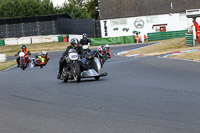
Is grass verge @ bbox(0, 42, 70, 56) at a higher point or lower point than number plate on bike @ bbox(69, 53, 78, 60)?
lower

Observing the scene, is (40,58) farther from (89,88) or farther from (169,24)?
(169,24)

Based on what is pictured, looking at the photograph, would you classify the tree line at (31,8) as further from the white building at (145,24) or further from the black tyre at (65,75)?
the black tyre at (65,75)

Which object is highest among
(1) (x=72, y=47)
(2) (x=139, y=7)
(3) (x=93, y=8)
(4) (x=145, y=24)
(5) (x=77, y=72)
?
(3) (x=93, y=8)

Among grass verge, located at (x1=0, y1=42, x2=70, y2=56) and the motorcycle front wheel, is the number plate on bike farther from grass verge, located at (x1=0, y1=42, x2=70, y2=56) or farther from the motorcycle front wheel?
grass verge, located at (x1=0, y1=42, x2=70, y2=56)

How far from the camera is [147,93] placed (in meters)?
9.55

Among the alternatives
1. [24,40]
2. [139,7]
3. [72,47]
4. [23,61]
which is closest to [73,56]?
[72,47]

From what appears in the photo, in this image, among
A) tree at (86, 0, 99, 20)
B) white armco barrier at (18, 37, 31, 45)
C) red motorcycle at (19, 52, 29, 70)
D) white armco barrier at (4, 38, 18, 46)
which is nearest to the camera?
red motorcycle at (19, 52, 29, 70)

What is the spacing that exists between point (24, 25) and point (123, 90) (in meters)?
51.4

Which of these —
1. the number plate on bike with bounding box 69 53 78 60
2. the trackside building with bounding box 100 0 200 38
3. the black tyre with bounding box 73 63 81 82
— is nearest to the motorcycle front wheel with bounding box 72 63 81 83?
the black tyre with bounding box 73 63 81 82

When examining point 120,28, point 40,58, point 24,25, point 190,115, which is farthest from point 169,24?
point 190,115

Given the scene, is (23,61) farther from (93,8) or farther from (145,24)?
(93,8)

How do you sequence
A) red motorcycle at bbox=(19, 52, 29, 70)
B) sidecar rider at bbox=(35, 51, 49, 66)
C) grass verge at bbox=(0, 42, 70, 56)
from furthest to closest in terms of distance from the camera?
grass verge at bbox=(0, 42, 70, 56), sidecar rider at bbox=(35, 51, 49, 66), red motorcycle at bbox=(19, 52, 29, 70)

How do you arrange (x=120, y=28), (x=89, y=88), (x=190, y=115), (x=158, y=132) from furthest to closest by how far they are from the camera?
(x=120, y=28), (x=89, y=88), (x=190, y=115), (x=158, y=132)

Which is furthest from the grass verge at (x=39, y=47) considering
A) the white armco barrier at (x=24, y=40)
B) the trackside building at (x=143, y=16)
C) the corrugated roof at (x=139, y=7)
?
the corrugated roof at (x=139, y=7)
